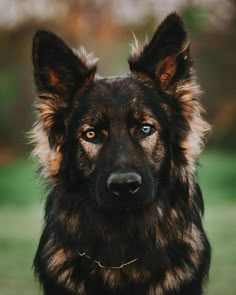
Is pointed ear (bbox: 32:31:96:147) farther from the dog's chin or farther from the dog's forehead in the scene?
the dog's chin

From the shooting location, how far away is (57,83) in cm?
492

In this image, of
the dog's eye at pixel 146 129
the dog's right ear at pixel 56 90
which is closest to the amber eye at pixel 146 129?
the dog's eye at pixel 146 129

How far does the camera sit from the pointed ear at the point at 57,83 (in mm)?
4848

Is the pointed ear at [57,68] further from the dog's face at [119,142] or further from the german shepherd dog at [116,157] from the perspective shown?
the dog's face at [119,142]

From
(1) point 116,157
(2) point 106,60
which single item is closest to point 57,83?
(1) point 116,157

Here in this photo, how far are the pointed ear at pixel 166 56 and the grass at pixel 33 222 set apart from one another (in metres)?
0.77

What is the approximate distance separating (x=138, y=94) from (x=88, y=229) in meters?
1.06

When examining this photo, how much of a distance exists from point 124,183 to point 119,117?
21.3 inches

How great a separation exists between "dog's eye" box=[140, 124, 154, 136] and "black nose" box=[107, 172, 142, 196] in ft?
1.40

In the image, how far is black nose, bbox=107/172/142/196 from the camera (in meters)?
4.31

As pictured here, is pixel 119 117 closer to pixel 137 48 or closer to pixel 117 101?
pixel 117 101

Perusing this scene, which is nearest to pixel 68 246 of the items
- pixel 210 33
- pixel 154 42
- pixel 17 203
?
pixel 154 42

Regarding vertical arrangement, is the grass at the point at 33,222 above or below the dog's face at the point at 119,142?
below

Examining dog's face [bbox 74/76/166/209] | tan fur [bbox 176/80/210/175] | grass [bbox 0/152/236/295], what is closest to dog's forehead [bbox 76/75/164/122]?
dog's face [bbox 74/76/166/209]
